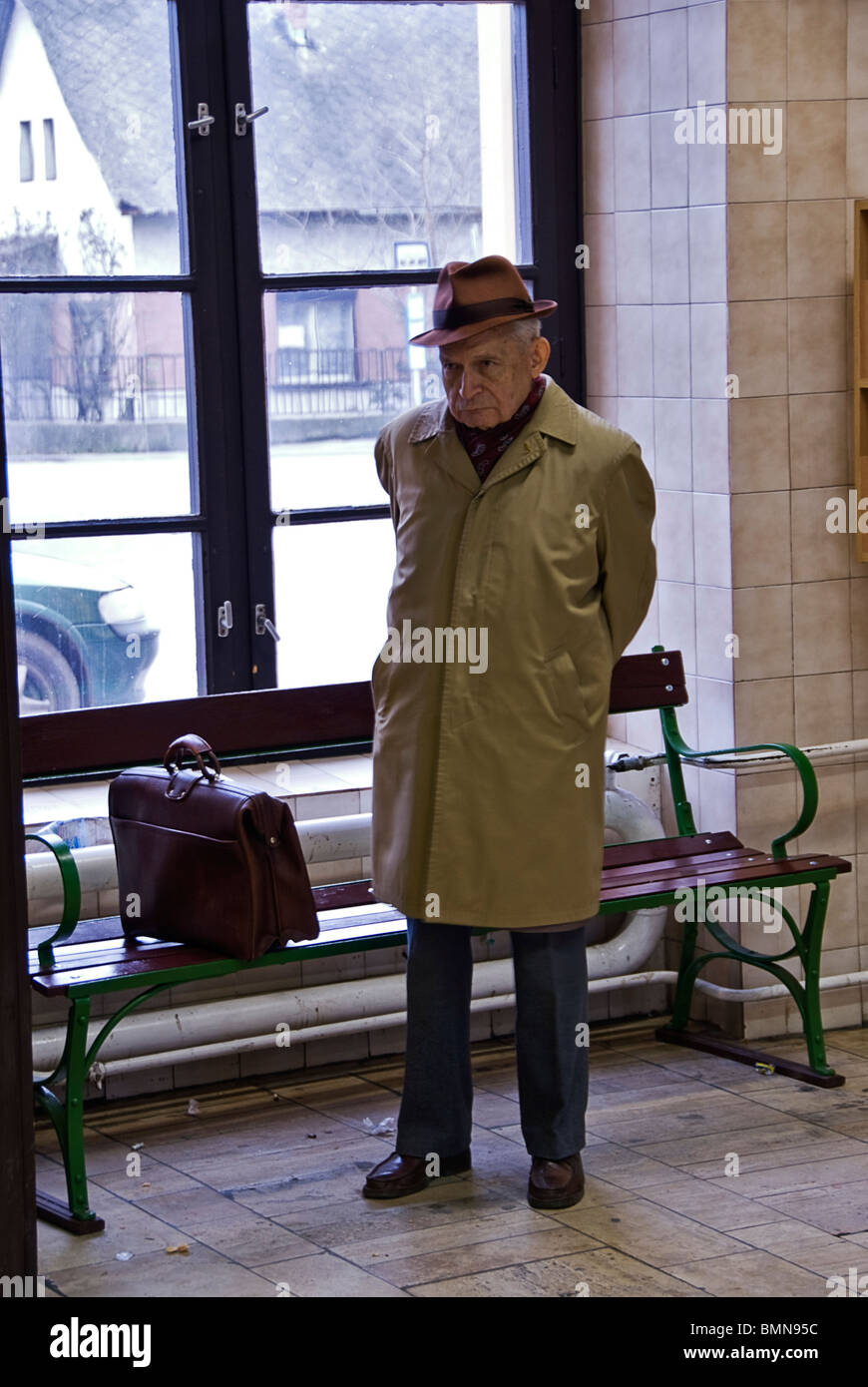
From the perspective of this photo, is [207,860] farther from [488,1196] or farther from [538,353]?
[538,353]

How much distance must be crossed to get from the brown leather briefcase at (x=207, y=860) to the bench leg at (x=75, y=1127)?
246 millimetres

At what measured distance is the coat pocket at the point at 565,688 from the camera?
3.14 meters

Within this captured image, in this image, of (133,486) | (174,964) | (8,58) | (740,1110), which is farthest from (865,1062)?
(8,58)

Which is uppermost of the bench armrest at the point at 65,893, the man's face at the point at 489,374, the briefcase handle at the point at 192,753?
the man's face at the point at 489,374

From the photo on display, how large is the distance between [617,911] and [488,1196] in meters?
0.66

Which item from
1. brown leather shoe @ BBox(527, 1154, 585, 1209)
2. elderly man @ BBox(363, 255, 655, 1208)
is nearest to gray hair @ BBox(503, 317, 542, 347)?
elderly man @ BBox(363, 255, 655, 1208)

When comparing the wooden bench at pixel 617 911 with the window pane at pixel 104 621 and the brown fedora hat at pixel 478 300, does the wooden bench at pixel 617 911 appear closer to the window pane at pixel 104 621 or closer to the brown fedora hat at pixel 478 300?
the window pane at pixel 104 621

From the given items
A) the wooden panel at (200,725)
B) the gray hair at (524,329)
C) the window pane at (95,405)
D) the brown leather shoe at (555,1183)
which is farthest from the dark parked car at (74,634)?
the brown leather shoe at (555,1183)

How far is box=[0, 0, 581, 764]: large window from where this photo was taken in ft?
13.1

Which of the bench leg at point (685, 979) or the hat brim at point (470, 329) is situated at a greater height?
the hat brim at point (470, 329)

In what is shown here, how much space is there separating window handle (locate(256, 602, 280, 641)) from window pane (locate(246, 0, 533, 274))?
0.78 meters

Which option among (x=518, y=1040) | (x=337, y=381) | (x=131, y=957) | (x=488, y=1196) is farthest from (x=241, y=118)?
(x=488, y=1196)

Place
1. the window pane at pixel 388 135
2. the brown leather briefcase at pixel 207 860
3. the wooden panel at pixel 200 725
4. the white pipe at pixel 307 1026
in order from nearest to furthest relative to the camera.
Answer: the brown leather briefcase at pixel 207 860, the wooden panel at pixel 200 725, the white pipe at pixel 307 1026, the window pane at pixel 388 135

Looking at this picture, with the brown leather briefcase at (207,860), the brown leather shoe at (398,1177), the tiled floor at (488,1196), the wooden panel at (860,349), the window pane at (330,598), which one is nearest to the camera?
the tiled floor at (488,1196)
